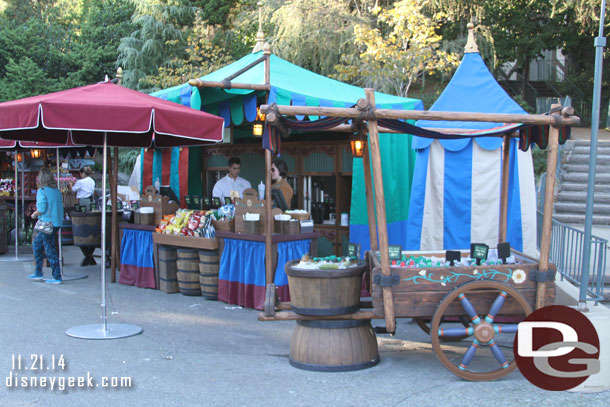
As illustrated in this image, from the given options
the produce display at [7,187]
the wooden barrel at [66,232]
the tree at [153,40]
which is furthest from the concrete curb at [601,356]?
the tree at [153,40]

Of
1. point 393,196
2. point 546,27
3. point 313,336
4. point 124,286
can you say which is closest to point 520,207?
point 393,196

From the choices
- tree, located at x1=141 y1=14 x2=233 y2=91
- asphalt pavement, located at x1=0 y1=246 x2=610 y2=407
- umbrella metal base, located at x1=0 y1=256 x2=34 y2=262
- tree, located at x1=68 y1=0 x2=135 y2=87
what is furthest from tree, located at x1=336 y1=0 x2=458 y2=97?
tree, located at x1=68 y1=0 x2=135 y2=87

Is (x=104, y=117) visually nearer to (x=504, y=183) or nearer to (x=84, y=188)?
(x=504, y=183)

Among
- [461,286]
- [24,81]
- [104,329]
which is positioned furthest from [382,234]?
[24,81]

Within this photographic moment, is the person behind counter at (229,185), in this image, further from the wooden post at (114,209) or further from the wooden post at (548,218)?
the wooden post at (548,218)

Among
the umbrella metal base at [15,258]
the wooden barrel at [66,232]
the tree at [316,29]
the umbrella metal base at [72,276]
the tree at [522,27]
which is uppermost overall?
the tree at [522,27]

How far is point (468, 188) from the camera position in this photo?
27.1 ft

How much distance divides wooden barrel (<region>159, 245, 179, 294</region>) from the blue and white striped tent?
3387 mm

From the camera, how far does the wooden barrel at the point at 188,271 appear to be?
8844 millimetres

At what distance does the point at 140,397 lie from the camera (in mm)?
4922

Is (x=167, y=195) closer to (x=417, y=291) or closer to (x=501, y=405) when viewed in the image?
(x=417, y=291)

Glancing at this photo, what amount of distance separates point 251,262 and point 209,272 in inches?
32.2

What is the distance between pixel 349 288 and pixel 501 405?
158 centimetres

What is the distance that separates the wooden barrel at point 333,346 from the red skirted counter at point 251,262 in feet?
7.67
